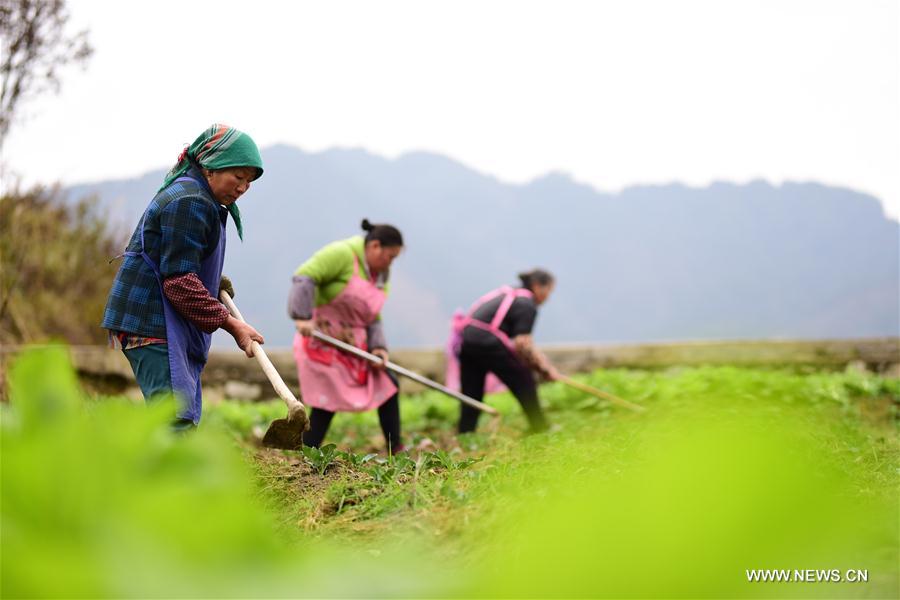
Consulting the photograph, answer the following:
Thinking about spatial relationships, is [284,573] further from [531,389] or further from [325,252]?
[531,389]

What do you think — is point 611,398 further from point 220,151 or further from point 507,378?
point 220,151

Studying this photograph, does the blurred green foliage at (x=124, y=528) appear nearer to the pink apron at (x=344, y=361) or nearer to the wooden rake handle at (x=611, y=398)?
the pink apron at (x=344, y=361)

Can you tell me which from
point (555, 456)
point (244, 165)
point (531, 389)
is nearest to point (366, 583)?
point (555, 456)

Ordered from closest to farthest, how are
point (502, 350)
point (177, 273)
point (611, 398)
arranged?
1. point (177, 273)
2. point (502, 350)
3. point (611, 398)

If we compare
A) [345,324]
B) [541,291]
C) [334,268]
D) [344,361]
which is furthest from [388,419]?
[541,291]

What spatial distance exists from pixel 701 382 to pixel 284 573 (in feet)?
24.0

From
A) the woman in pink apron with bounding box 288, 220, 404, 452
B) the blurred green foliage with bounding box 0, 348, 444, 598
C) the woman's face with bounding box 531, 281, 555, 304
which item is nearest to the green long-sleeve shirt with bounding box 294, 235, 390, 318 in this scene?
the woman in pink apron with bounding box 288, 220, 404, 452

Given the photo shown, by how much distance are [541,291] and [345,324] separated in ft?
6.84

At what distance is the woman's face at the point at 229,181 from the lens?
3.15m

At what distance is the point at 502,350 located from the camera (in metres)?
6.60

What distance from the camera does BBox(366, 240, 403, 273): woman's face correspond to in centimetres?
539

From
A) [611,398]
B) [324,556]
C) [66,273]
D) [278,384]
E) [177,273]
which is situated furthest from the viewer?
[66,273]

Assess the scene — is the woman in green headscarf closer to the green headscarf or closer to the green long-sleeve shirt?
the green headscarf

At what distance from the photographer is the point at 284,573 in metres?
0.59
